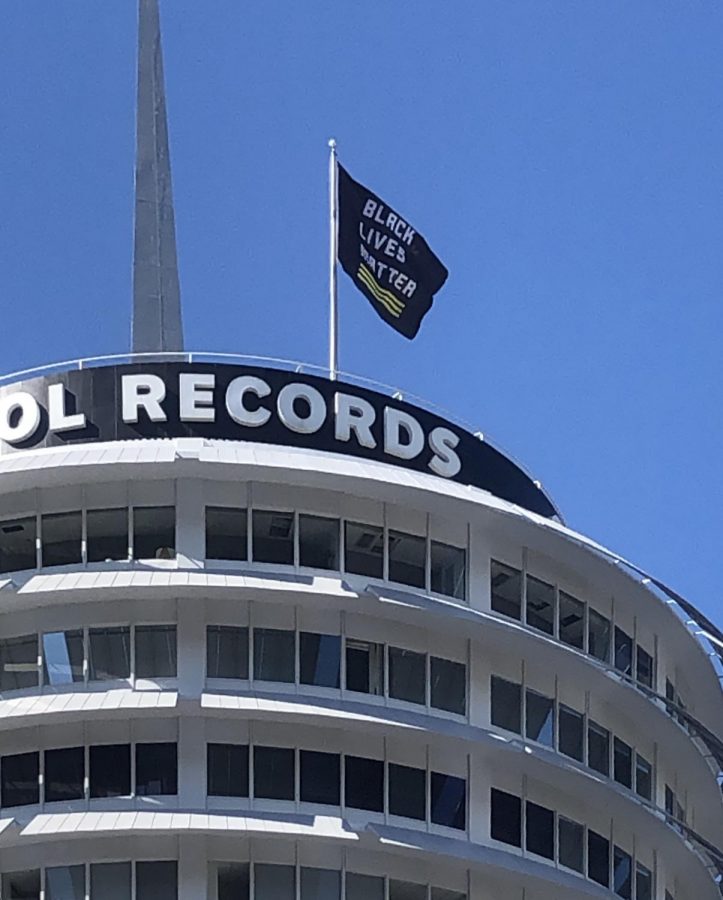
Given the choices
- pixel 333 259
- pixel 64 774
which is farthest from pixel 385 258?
pixel 64 774

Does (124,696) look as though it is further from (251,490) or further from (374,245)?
(374,245)

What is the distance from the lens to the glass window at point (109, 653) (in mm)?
62031

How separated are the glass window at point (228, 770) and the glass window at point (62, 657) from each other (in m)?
3.77

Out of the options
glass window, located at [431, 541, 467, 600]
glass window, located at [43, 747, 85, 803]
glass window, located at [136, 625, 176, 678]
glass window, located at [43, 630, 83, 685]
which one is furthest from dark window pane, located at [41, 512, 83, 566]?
glass window, located at [431, 541, 467, 600]

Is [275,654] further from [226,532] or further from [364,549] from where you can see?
[364,549]

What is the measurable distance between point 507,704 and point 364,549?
532 cm

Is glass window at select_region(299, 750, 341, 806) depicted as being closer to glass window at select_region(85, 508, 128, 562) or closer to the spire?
glass window at select_region(85, 508, 128, 562)

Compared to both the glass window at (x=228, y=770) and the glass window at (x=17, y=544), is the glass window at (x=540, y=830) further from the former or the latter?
the glass window at (x=17, y=544)

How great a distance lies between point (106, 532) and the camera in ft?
208

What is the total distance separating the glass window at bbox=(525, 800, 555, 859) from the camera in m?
63.7

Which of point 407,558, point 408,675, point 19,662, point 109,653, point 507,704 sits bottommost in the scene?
point 19,662

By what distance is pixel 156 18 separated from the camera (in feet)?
298

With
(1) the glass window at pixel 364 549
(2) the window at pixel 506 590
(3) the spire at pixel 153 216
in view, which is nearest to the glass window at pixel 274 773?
(1) the glass window at pixel 364 549

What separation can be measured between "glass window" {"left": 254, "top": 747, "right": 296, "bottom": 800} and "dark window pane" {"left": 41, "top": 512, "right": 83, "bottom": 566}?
6762mm
